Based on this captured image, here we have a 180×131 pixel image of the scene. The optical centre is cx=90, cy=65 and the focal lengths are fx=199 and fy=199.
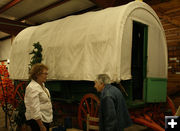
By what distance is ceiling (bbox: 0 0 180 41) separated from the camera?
6864mm

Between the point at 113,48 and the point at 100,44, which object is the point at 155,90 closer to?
the point at 113,48

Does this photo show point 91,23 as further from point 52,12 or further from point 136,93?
point 52,12

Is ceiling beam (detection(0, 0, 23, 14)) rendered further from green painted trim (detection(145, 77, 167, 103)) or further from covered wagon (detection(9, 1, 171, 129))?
green painted trim (detection(145, 77, 167, 103))

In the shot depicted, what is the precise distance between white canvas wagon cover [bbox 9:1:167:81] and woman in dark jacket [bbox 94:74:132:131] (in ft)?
2.72

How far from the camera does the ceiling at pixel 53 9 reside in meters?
6.86

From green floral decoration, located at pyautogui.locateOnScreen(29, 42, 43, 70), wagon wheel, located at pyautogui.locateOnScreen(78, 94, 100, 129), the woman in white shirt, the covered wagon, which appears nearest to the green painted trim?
the covered wagon

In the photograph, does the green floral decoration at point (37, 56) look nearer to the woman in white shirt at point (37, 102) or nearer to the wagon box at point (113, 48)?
the wagon box at point (113, 48)

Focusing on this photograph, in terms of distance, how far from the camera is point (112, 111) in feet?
10.1

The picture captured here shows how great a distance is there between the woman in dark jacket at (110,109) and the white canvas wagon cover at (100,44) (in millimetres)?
830

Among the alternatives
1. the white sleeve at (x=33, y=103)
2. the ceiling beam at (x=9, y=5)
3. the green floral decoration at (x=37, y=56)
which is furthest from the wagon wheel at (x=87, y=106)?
the ceiling beam at (x=9, y=5)

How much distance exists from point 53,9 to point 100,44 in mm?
5967

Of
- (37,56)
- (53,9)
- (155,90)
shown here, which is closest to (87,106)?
(155,90)

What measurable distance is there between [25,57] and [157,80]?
14.5ft

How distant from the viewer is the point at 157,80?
17.3ft
